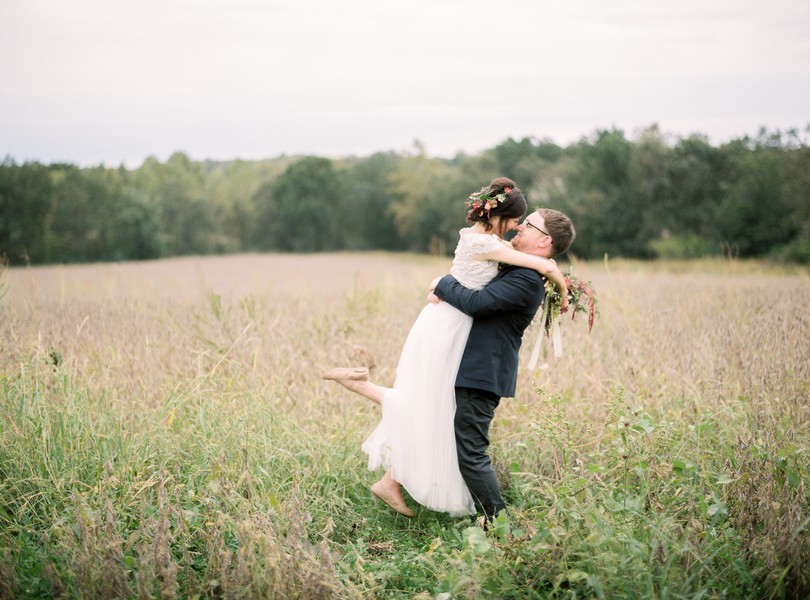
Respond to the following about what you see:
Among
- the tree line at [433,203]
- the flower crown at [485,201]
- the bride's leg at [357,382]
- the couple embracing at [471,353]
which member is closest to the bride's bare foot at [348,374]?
the bride's leg at [357,382]

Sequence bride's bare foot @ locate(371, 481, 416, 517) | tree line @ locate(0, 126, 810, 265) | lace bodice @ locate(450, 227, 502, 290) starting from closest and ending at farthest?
lace bodice @ locate(450, 227, 502, 290)
bride's bare foot @ locate(371, 481, 416, 517)
tree line @ locate(0, 126, 810, 265)

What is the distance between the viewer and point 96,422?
3.93 meters

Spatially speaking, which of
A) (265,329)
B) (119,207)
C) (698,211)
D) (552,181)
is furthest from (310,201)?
(265,329)

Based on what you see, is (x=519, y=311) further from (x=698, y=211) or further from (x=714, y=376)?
(x=698, y=211)

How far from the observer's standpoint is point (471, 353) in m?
3.50

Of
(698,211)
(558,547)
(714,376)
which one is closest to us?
(558,547)

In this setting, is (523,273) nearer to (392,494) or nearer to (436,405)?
(436,405)

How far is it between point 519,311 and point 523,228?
516 millimetres

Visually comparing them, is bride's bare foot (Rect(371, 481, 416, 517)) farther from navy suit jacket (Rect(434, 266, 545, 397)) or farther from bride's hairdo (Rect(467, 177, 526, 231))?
bride's hairdo (Rect(467, 177, 526, 231))

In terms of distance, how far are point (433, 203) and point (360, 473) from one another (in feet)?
162

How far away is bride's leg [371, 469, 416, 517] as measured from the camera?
3.75 m

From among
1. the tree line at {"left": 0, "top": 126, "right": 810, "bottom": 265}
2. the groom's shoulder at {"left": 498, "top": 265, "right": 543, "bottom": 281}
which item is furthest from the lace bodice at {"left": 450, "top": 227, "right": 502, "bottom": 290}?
the tree line at {"left": 0, "top": 126, "right": 810, "bottom": 265}

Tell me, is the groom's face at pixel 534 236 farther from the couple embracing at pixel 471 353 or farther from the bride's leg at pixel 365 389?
the bride's leg at pixel 365 389

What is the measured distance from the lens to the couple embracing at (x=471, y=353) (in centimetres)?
341
